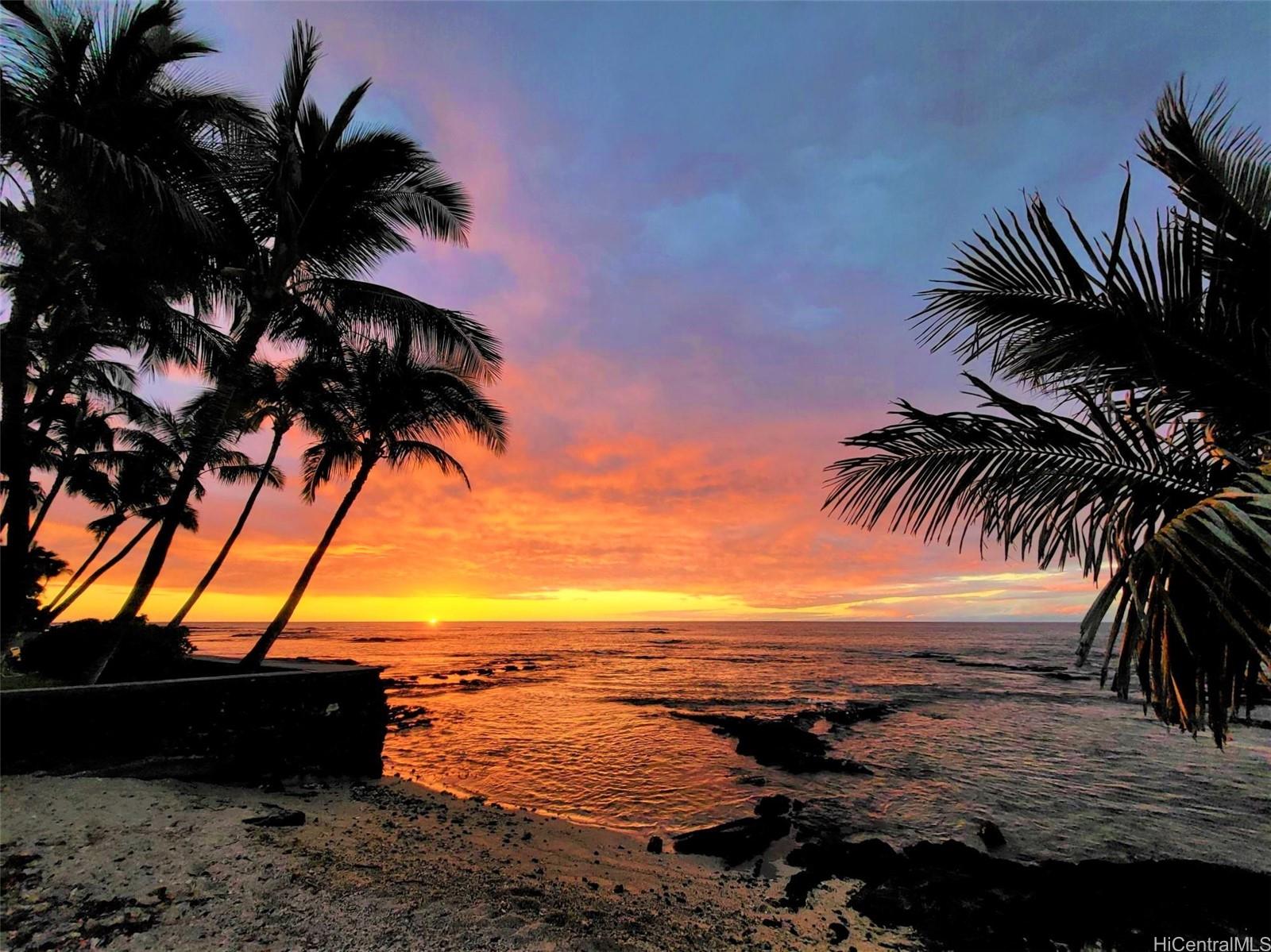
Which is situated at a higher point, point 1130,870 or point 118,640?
point 118,640

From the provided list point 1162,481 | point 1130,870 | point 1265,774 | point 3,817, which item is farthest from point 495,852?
point 1265,774

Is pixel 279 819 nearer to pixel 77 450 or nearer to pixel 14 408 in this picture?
pixel 14 408

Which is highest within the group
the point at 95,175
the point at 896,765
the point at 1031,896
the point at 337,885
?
the point at 95,175

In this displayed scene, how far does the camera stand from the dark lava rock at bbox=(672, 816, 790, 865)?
8.42 metres

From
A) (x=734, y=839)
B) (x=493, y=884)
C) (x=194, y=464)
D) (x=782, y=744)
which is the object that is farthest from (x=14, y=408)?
(x=782, y=744)

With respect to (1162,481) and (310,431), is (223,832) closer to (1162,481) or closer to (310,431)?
(1162,481)

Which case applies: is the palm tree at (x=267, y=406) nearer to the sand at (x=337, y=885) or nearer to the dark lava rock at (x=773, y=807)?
the sand at (x=337, y=885)

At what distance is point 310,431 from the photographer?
657 inches

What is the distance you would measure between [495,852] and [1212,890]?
10.0 m

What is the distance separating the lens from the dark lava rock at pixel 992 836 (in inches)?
352

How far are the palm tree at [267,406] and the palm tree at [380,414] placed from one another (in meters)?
0.67

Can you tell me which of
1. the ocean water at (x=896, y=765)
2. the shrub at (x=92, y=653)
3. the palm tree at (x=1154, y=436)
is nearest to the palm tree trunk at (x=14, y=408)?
the shrub at (x=92, y=653)

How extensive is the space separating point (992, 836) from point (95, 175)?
Answer: 17.2 metres

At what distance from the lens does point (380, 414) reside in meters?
15.1
